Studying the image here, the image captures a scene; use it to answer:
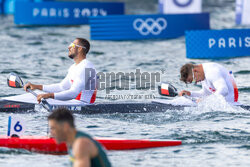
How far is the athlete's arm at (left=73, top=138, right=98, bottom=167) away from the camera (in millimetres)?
4730

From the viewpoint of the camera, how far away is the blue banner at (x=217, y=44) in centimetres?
1633

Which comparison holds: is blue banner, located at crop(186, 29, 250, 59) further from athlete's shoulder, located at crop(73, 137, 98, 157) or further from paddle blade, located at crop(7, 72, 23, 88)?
athlete's shoulder, located at crop(73, 137, 98, 157)

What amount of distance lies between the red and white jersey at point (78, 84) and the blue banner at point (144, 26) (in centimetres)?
986

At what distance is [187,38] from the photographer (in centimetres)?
1647

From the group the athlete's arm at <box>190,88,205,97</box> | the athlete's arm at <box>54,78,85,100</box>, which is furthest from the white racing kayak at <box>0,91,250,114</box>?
the athlete's arm at <box>54,78,85,100</box>

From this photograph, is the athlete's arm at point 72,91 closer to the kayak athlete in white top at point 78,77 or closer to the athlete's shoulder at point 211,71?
the kayak athlete in white top at point 78,77

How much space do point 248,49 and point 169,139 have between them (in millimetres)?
8617

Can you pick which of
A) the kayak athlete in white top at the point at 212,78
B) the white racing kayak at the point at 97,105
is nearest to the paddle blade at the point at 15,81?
the white racing kayak at the point at 97,105

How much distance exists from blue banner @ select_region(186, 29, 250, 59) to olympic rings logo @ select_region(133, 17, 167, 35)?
3.29 meters

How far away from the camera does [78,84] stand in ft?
31.0

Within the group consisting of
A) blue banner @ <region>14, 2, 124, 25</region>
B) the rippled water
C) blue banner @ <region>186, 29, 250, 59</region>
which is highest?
blue banner @ <region>14, 2, 124, 25</region>

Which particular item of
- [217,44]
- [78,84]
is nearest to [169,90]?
[78,84]

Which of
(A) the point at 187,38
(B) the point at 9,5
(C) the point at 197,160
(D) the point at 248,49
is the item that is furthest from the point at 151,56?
(B) the point at 9,5

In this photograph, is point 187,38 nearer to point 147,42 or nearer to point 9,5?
point 147,42
